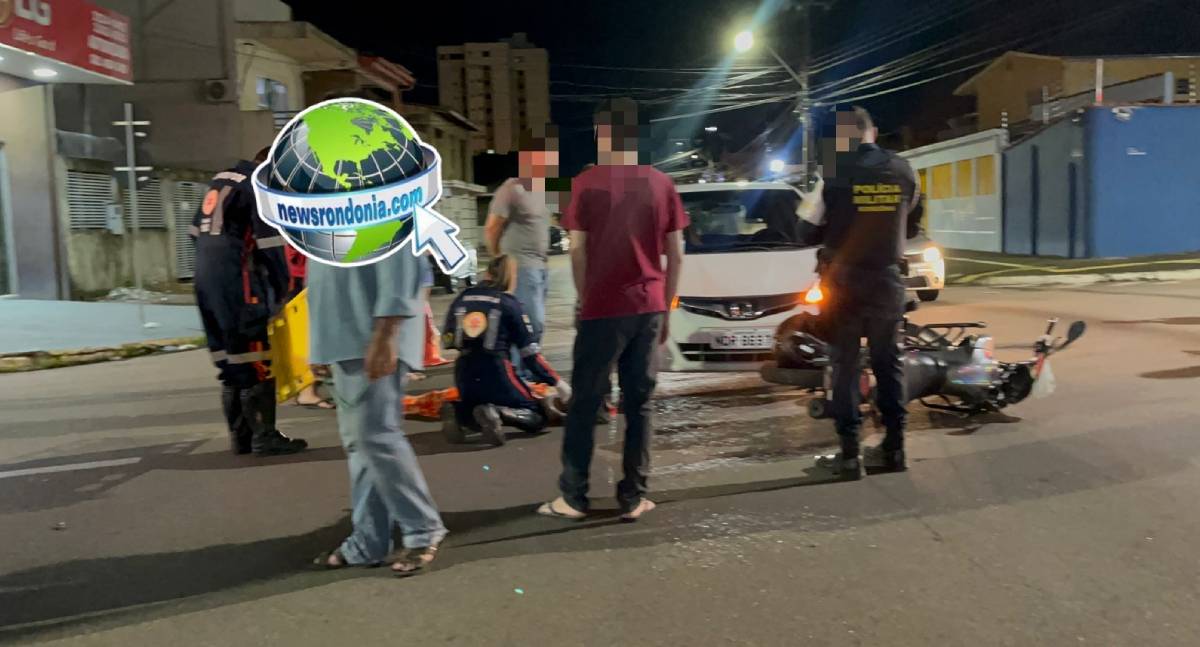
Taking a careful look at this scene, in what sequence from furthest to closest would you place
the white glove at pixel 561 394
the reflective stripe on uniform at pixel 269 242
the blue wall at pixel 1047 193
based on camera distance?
the blue wall at pixel 1047 193
the white glove at pixel 561 394
the reflective stripe on uniform at pixel 269 242

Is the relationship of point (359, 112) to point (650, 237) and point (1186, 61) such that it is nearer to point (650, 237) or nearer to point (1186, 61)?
point (650, 237)

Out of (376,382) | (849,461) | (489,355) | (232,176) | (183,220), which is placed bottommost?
(849,461)

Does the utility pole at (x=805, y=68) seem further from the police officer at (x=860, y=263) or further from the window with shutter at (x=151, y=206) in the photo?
the police officer at (x=860, y=263)

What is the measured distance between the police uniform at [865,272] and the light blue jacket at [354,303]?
2376 millimetres

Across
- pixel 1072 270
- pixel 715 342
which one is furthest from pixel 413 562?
pixel 1072 270

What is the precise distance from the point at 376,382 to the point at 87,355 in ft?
28.4

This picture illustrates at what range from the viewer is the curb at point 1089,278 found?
58.0ft

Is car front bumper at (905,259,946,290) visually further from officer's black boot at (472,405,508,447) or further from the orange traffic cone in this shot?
officer's black boot at (472,405,508,447)

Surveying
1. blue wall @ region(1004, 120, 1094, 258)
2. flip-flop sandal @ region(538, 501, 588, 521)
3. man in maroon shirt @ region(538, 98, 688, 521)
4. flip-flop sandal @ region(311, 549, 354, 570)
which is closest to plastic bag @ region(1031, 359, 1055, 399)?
man in maroon shirt @ region(538, 98, 688, 521)

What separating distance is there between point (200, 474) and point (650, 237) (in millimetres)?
3116

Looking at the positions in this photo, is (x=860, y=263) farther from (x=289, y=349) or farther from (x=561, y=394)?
(x=289, y=349)

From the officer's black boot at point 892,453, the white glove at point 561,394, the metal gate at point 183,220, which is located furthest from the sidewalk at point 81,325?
the officer's black boot at point 892,453

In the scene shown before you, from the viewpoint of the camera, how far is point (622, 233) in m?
4.42

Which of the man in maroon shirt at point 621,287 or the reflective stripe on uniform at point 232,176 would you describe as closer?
the man in maroon shirt at point 621,287
